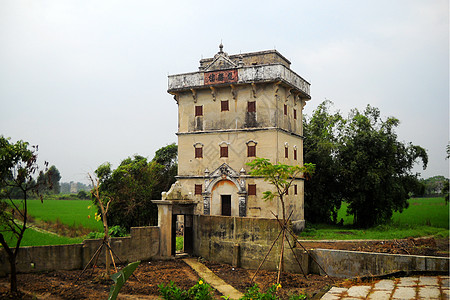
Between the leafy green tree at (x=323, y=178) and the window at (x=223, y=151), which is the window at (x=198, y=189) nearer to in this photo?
the window at (x=223, y=151)

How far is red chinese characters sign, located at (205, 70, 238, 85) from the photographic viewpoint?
2659 centimetres

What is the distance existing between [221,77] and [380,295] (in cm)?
1923

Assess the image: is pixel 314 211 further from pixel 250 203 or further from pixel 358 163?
pixel 250 203

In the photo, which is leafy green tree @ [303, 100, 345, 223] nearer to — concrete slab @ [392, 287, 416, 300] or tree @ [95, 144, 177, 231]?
tree @ [95, 144, 177, 231]

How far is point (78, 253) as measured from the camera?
15.6m

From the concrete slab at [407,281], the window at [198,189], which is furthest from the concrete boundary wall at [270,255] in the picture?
the window at [198,189]

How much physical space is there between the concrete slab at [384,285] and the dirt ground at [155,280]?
5.82ft

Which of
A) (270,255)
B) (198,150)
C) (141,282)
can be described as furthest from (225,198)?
(141,282)

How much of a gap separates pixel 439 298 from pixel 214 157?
18.8 metres

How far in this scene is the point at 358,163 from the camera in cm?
2883

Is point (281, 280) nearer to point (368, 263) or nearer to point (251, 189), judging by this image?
point (368, 263)

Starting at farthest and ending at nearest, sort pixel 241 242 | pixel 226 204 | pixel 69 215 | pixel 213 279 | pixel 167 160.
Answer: pixel 69 215, pixel 167 160, pixel 226 204, pixel 241 242, pixel 213 279

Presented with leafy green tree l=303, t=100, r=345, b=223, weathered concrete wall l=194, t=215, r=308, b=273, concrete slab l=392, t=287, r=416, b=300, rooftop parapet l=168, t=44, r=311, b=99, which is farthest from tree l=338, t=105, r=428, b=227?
concrete slab l=392, t=287, r=416, b=300

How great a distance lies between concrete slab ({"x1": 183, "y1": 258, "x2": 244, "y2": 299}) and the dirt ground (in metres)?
0.25
